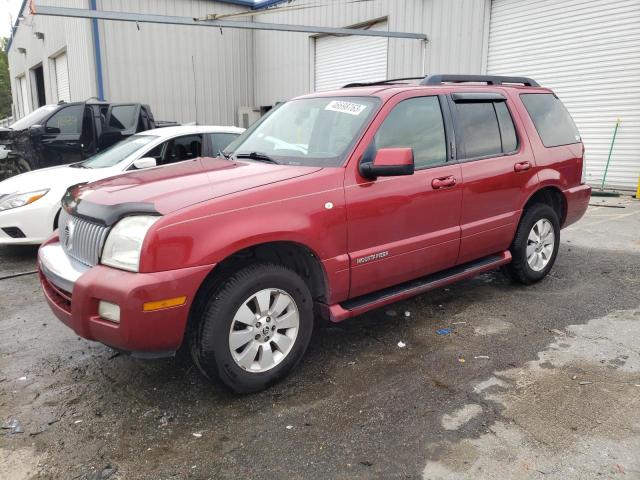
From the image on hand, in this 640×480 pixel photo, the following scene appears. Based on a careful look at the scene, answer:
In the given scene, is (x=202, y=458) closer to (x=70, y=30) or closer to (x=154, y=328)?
(x=154, y=328)

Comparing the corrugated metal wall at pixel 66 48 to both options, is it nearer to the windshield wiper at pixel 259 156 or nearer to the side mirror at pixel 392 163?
the windshield wiper at pixel 259 156

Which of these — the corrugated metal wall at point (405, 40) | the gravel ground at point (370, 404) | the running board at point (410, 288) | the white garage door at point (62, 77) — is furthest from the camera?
the white garage door at point (62, 77)

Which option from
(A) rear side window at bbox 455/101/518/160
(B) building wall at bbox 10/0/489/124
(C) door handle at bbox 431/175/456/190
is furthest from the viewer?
(B) building wall at bbox 10/0/489/124

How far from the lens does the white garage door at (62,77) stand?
18469 mm

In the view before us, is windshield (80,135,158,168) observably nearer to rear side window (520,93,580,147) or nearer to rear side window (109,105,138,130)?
rear side window (109,105,138,130)

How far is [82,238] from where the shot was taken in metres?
3.09

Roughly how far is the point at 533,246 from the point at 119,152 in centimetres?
516

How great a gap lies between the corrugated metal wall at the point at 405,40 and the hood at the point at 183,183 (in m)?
10.1

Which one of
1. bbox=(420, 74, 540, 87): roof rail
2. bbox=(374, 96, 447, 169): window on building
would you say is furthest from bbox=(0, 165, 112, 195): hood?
bbox=(420, 74, 540, 87): roof rail

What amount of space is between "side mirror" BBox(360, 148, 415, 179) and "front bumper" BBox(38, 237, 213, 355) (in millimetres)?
1275

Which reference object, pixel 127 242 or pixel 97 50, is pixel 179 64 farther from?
pixel 127 242

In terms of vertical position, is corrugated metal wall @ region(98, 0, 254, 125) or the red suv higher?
corrugated metal wall @ region(98, 0, 254, 125)

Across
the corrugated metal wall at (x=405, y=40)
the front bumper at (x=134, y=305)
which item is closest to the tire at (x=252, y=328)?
the front bumper at (x=134, y=305)

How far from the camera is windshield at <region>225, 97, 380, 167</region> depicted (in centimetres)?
359
